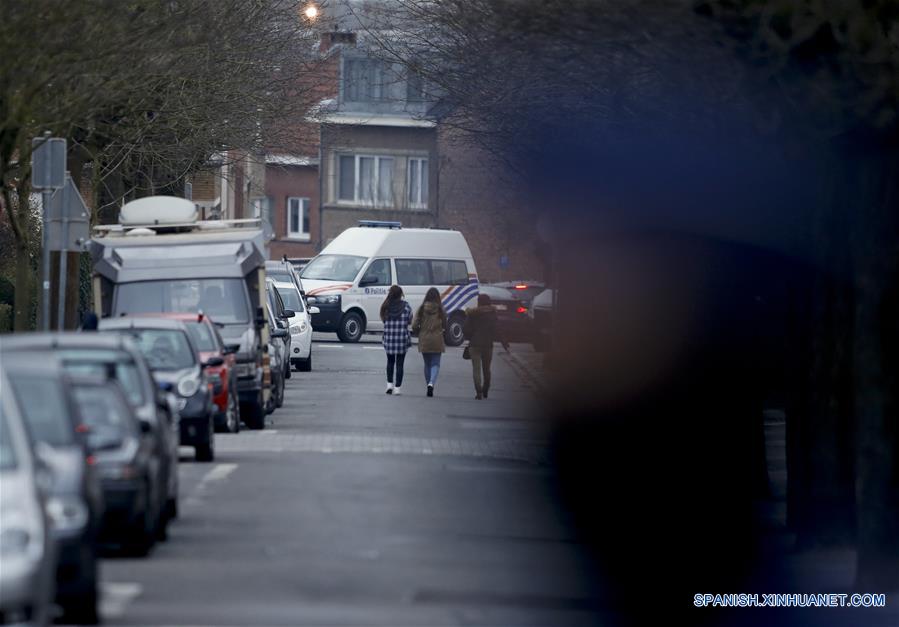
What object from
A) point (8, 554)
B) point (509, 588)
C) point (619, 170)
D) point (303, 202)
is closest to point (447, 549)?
point (509, 588)

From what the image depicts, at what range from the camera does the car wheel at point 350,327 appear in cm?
4344

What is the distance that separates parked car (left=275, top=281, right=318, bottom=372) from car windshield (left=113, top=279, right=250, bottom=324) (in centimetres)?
942

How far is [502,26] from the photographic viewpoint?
50.5 ft

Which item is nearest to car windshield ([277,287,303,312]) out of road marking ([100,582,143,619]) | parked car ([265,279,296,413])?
parked car ([265,279,296,413])

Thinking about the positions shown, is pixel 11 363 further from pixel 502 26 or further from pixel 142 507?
pixel 502 26

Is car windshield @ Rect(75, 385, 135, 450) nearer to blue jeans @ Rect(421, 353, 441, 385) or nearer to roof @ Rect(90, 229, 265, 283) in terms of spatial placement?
roof @ Rect(90, 229, 265, 283)

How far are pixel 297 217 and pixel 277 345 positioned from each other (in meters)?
50.6

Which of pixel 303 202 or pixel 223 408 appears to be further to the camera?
pixel 303 202

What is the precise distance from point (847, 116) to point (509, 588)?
3.58 meters

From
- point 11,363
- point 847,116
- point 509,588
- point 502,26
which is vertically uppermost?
point 502,26

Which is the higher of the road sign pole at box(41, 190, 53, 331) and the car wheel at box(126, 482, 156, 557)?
the road sign pole at box(41, 190, 53, 331)

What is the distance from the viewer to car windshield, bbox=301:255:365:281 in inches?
1713

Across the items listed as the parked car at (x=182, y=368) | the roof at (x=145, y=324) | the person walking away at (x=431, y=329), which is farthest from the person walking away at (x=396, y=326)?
the roof at (x=145, y=324)

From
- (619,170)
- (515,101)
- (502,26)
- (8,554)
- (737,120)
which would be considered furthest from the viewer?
(515,101)
